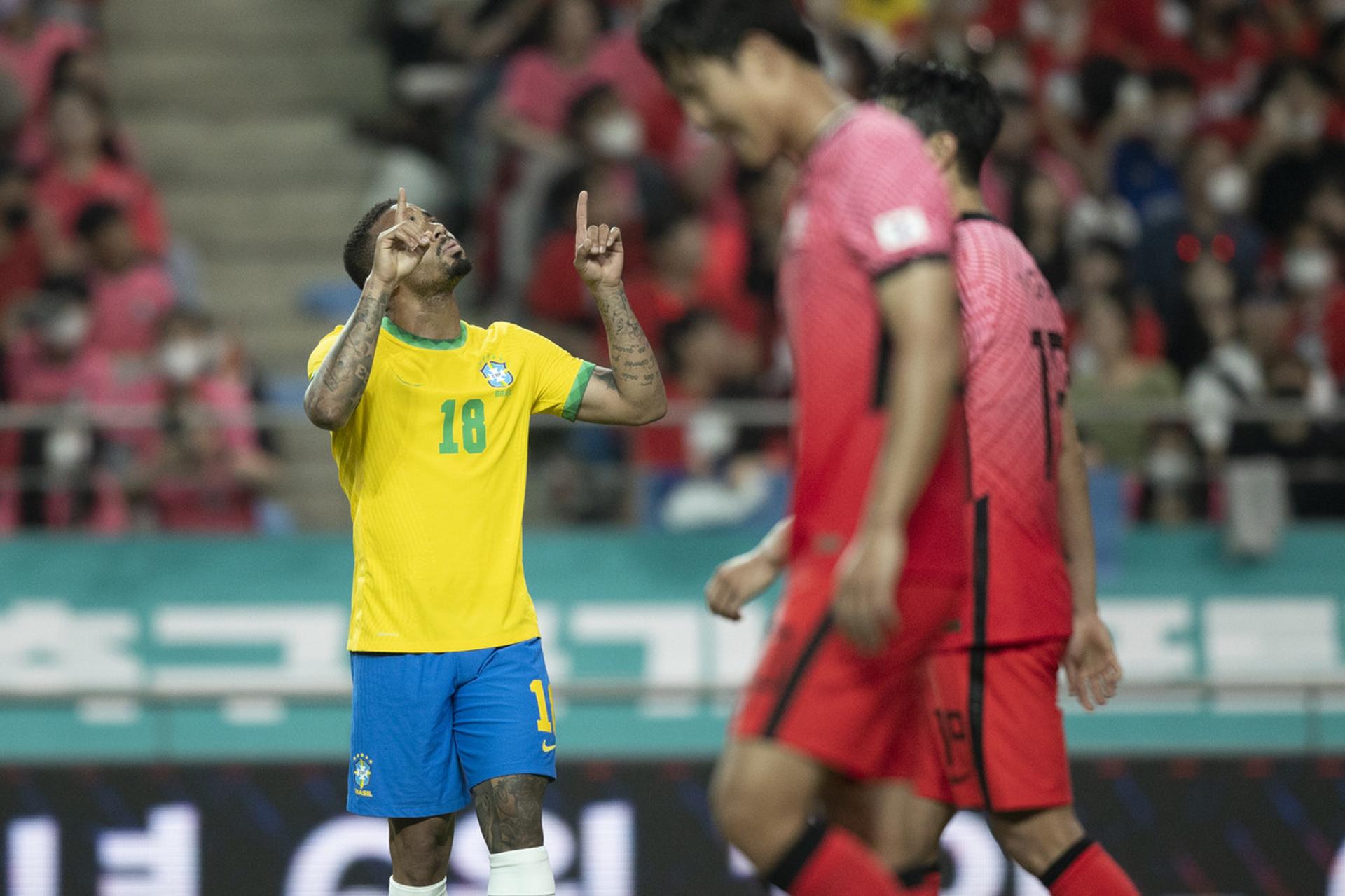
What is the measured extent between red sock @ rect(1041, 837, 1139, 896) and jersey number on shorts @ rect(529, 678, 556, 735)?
1.31 meters

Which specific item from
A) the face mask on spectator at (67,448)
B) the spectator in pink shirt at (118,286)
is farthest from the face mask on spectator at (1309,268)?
the face mask on spectator at (67,448)

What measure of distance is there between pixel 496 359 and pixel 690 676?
3.54 meters

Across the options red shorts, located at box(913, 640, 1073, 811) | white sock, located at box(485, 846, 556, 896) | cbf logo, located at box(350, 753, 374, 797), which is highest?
red shorts, located at box(913, 640, 1073, 811)

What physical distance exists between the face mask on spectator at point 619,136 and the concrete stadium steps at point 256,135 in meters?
1.93

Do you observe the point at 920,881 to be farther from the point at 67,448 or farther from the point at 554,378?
the point at 67,448

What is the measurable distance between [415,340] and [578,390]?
470 mm

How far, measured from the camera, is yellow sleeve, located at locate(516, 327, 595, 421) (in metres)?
5.02

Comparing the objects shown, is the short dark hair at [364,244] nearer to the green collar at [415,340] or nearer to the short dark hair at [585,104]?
the green collar at [415,340]

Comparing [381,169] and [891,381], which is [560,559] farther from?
[891,381]

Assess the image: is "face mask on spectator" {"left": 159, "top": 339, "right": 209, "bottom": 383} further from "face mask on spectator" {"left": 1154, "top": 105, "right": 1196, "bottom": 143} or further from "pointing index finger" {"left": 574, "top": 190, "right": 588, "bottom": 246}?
"face mask on spectator" {"left": 1154, "top": 105, "right": 1196, "bottom": 143}

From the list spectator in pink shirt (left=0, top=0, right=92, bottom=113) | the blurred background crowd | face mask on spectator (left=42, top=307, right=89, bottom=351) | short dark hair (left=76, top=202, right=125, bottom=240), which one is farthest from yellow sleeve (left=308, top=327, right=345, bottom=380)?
spectator in pink shirt (left=0, top=0, right=92, bottom=113)

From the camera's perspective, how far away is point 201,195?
1176 centimetres

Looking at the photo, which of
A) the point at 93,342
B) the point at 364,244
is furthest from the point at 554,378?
the point at 93,342

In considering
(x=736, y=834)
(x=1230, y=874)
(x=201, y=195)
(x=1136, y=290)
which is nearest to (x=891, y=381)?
(x=736, y=834)
